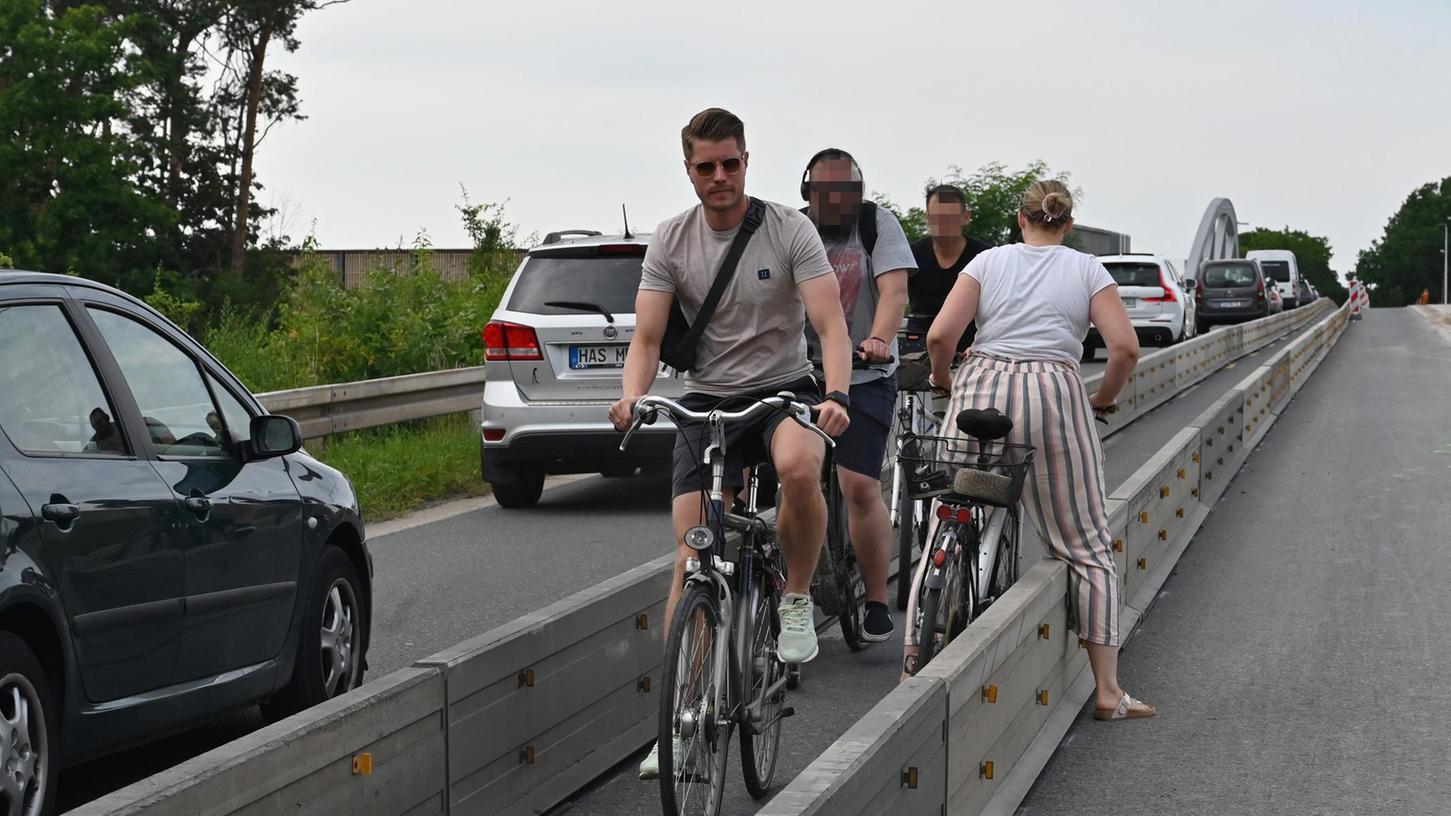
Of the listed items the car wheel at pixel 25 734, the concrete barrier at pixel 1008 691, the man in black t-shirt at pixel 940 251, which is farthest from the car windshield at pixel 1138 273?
the car wheel at pixel 25 734

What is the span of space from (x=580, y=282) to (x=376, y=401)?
3.47 m

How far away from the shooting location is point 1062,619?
21.1 feet

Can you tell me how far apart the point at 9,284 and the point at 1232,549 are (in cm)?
757

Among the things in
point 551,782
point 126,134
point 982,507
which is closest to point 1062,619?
point 982,507

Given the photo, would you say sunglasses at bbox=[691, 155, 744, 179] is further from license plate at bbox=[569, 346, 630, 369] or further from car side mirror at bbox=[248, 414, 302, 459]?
license plate at bbox=[569, 346, 630, 369]

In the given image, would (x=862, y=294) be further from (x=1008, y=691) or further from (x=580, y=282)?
(x=580, y=282)

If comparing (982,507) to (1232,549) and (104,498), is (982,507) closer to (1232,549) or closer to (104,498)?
(104,498)

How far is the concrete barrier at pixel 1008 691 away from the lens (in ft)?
12.9

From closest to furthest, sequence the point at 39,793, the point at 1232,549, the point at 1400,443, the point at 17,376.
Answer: the point at 39,793 → the point at 17,376 → the point at 1232,549 → the point at 1400,443

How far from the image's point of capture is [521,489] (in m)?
12.8

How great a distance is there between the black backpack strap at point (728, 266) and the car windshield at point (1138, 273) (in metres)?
30.7

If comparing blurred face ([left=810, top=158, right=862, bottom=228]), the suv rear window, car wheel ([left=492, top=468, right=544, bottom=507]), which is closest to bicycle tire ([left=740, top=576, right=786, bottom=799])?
blurred face ([left=810, top=158, right=862, bottom=228])

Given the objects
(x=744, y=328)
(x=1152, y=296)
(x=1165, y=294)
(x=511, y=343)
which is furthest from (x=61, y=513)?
(x=1165, y=294)

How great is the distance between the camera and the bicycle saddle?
607cm
